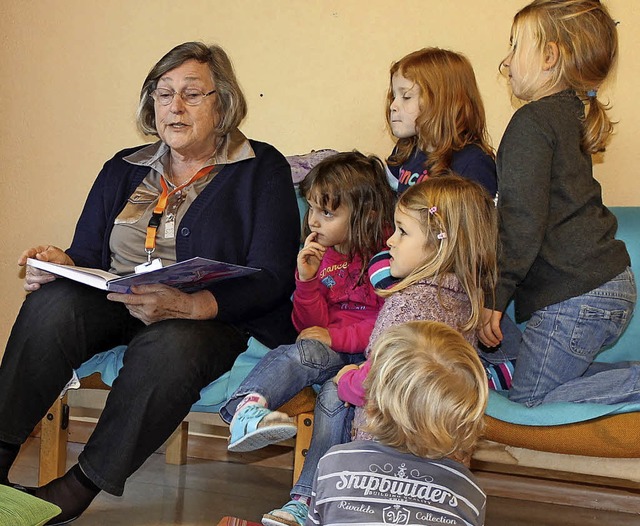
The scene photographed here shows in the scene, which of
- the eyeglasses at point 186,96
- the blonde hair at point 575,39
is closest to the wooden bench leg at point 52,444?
the eyeglasses at point 186,96

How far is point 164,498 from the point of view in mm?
2740

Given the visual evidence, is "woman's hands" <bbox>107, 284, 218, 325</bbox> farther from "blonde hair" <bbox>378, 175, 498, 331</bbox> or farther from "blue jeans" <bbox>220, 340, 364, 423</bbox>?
"blonde hair" <bbox>378, 175, 498, 331</bbox>

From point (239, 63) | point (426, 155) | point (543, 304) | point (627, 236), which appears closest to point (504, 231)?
point (543, 304)

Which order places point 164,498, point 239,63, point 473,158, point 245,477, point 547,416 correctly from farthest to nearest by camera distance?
point 239,63 < point 245,477 < point 164,498 < point 473,158 < point 547,416

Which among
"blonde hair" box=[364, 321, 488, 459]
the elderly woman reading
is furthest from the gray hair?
"blonde hair" box=[364, 321, 488, 459]

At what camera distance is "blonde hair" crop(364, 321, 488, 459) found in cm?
170

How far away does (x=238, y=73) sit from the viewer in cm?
329

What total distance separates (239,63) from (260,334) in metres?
1.15

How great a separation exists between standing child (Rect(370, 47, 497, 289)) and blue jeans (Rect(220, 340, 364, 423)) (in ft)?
1.82

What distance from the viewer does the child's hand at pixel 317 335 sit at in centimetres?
238

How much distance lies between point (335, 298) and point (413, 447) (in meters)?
0.87

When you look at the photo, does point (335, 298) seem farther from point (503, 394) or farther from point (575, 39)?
point (575, 39)

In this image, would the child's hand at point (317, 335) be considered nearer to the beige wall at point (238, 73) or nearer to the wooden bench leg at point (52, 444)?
the wooden bench leg at point (52, 444)

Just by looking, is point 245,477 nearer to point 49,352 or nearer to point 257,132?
point 49,352
